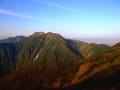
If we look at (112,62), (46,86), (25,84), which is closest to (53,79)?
(46,86)

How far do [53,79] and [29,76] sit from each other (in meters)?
28.4

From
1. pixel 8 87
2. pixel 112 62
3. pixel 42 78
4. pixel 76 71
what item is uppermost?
pixel 112 62

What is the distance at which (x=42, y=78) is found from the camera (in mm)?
158750

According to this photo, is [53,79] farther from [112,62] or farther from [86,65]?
[112,62]

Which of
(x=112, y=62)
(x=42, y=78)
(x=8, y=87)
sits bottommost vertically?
(x=8, y=87)

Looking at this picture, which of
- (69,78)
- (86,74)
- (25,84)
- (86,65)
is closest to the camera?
(86,74)

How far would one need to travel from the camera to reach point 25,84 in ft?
505

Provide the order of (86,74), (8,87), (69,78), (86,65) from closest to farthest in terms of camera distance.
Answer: (86,74), (69,78), (86,65), (8,87)

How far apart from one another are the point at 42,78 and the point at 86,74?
43372 mm

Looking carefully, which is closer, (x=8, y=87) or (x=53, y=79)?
(x=53, y=79)

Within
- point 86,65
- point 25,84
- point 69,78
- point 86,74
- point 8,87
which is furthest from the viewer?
point 8,87

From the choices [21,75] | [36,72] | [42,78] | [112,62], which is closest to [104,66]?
[112,62]

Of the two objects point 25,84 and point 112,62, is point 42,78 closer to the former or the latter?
point 25,84

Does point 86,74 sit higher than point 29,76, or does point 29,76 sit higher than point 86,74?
point 86,74
